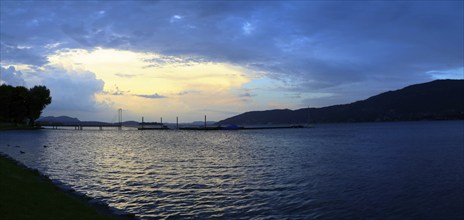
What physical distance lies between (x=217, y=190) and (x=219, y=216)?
260 inches

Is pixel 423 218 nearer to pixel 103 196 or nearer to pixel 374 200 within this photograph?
pixel 374 200

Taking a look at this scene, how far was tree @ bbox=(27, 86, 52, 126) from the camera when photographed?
148000 mm

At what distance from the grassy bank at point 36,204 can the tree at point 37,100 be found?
477 ft

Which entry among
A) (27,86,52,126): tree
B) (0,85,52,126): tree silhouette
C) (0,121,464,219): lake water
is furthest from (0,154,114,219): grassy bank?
(27,86,52,126): tree

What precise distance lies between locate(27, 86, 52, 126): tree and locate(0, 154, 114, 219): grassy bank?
145430 millimetres

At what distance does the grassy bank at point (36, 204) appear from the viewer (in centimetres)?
1304

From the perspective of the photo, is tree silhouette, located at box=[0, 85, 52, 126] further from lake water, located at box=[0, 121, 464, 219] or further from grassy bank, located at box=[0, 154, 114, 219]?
grassy bank, located at box=[0, 154, 114, 219]

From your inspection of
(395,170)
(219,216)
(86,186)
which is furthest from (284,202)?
(395,170)

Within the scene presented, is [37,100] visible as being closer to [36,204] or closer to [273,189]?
[273,189]

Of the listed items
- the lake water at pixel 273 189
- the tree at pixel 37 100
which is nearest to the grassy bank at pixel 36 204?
the lake water at pixel 273 189

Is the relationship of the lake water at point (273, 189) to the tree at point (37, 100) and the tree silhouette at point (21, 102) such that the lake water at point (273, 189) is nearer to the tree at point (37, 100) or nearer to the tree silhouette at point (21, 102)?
the tree silhouette at point (21, 102)

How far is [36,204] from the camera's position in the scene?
49.5ft

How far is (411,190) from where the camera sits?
85.1ft

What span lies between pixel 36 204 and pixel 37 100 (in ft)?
500
